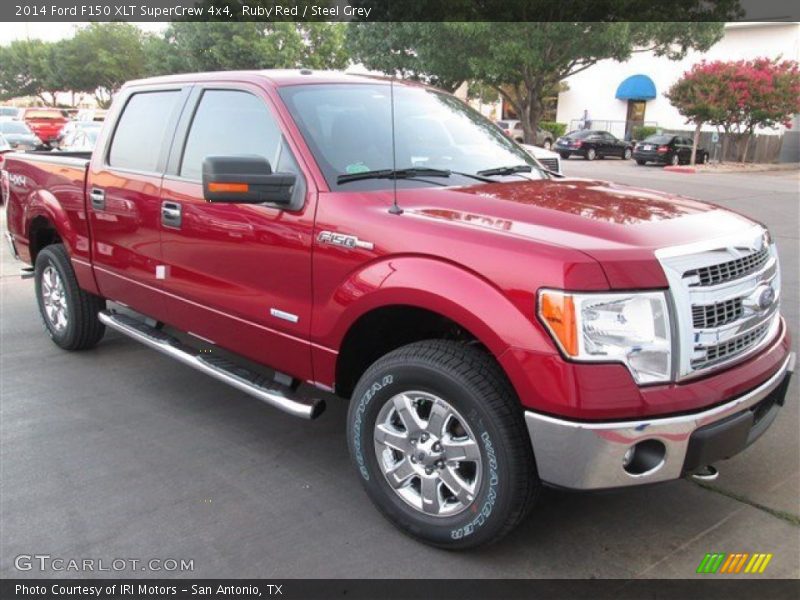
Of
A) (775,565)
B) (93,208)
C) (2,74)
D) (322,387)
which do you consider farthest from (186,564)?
(2,74)

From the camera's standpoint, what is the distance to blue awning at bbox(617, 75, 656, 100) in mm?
40781

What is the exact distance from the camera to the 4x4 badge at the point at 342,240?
3.03 metres

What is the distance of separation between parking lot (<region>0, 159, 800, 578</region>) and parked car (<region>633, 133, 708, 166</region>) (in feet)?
94.6

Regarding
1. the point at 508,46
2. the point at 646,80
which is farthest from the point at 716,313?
the point at 646,80

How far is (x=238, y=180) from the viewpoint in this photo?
3.08 meters

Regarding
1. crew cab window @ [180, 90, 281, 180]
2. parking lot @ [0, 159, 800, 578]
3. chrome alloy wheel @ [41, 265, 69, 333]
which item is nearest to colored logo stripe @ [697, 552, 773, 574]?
parking lot @ [0, 159, 800, 578]

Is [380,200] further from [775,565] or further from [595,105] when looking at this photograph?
[595,105]

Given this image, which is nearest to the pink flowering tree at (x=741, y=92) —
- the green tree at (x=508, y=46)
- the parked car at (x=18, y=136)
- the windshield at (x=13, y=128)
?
the green tree at (x=508, y=46)

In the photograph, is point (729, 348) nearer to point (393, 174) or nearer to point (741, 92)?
point (393, 174)

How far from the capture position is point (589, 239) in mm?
2621

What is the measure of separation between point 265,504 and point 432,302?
138 cm

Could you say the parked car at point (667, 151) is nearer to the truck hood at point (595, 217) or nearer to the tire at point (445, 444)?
the truck hood at point (595, 217)

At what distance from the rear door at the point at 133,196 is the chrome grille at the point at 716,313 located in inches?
118
